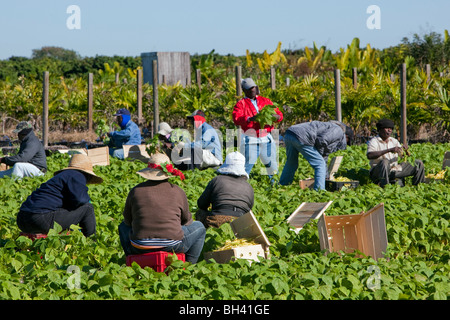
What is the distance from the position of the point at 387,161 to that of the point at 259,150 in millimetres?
2000

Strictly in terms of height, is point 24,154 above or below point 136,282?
above

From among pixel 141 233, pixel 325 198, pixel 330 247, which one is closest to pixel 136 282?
pixel 141 233

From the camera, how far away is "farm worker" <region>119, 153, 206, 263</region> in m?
5.59

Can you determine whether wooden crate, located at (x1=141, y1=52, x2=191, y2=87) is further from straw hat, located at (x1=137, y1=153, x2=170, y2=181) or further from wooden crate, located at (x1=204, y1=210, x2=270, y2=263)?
straw hat, located at (x1=137, y1=153, x2=170, y2=181)

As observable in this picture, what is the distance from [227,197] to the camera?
6871 mm

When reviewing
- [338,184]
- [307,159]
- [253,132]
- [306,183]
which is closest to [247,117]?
[253,132]

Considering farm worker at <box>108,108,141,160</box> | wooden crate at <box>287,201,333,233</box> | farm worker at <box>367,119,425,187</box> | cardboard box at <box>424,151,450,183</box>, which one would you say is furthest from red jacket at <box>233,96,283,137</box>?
farm worker at <box>108,108,141,160</box>

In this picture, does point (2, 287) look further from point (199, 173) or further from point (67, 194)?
point (199, 173)

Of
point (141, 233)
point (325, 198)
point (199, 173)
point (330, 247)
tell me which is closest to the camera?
point (141, 233)

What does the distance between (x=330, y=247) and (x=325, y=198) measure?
247cm

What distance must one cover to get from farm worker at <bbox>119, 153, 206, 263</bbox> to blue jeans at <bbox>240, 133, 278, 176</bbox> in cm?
483

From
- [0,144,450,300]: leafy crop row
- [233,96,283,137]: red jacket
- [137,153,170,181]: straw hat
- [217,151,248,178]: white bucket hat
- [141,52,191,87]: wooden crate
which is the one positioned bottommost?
[0,144,450,300]: leafy crop row

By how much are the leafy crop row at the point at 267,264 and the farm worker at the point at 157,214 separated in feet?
0.89

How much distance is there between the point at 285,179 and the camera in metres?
10.6
